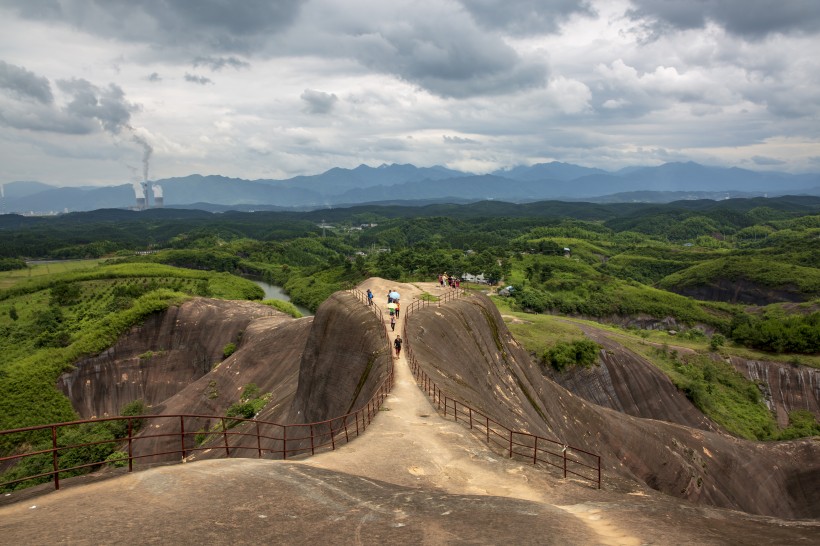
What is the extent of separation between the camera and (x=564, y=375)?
5522 cm

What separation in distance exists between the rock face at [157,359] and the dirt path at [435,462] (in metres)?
49.5

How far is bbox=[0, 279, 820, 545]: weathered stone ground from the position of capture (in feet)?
33.0

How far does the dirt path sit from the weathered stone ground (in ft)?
0.22

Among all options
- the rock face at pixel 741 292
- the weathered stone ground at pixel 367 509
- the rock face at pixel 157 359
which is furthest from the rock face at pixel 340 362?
the rock face at pixel 741 292

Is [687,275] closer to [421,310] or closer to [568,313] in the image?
[568,313]

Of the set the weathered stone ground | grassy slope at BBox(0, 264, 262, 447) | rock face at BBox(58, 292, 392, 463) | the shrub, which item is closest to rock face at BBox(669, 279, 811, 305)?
rock face at BBox(58, 292, 392, 463)

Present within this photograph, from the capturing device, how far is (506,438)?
18.7m

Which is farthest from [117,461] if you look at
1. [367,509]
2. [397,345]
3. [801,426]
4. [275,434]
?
[801,426]

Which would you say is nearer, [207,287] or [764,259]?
[207,287]

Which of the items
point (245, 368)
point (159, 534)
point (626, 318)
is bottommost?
point (626, 318)

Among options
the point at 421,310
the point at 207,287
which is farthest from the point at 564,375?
the point at 207,287

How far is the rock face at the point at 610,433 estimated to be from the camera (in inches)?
1082

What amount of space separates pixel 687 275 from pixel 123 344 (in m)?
151

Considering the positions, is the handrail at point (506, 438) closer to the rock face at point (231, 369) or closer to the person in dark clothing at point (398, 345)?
the person in dark clothing at point (398, 345)
